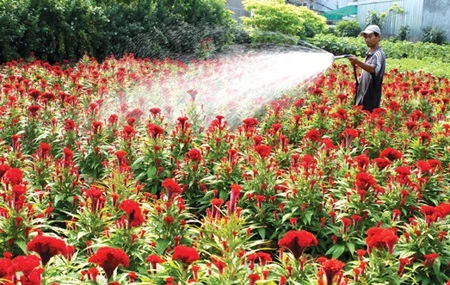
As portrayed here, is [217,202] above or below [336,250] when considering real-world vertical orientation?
above

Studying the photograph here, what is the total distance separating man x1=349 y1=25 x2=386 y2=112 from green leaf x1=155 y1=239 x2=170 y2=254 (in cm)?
373

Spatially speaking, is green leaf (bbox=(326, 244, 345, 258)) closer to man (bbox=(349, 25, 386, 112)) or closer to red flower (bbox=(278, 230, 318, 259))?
red flower (bbox=(278, 230, 318, 259))

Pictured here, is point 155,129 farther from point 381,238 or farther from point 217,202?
point 381,238

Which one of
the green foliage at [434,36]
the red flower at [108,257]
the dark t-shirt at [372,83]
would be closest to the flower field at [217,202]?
the red flower at [108,257]

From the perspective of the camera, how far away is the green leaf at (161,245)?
2.88m

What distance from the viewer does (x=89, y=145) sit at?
4602 millimetres

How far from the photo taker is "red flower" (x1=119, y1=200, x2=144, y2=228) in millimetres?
2553

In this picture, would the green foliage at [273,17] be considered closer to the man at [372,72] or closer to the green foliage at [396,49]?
the green foliage at [396,49]

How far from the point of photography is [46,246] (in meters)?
2.12

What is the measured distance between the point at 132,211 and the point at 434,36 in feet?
106

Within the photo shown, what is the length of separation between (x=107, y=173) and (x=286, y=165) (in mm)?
1457

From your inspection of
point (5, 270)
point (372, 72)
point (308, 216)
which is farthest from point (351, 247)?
point (372, 72)

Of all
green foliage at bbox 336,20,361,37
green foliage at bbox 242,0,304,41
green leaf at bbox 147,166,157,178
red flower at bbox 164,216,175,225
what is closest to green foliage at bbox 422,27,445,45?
green foliage at bbox 336,20,361,37

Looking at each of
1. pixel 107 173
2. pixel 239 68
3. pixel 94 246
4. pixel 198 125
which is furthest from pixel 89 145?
pixel 239 68
